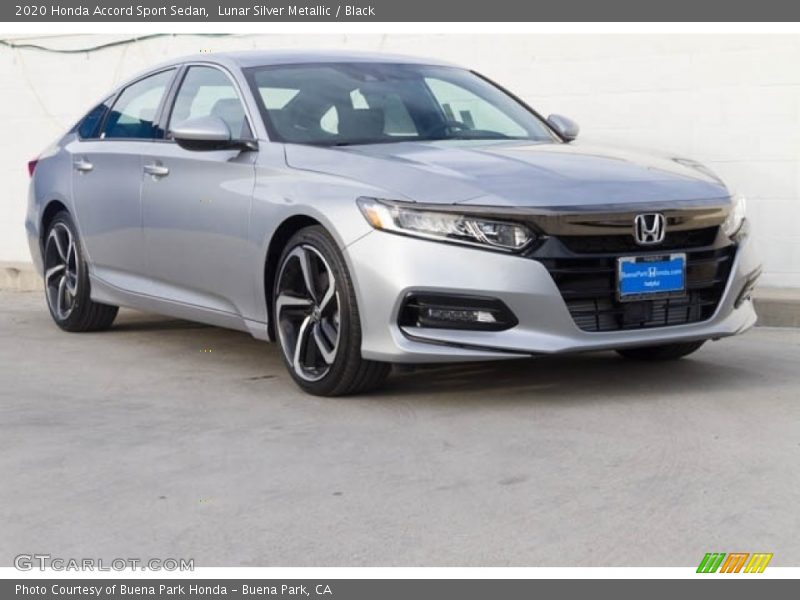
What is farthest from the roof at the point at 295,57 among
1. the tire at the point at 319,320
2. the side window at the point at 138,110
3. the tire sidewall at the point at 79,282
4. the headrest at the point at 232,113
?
the tire sidewall at the point at 79,282

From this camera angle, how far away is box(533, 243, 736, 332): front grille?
Result: 20.5 ft

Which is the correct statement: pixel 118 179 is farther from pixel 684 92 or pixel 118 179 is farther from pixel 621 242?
pixel 684 92

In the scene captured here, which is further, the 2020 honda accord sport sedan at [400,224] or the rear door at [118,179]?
the rear door at [118,179]

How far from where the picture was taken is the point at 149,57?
12781mm

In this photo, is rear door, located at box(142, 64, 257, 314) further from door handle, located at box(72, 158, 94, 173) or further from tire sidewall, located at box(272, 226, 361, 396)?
door handle, located at box(72, 158, 94, 173)

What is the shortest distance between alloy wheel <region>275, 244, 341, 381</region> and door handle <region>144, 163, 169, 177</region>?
1308mm

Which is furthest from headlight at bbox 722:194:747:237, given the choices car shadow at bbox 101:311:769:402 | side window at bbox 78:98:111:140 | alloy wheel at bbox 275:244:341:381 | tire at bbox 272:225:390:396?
side window at bbox 78:98:111:140

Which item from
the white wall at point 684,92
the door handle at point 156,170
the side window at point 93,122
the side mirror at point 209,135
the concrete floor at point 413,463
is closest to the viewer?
the concrete floor at point 413,463

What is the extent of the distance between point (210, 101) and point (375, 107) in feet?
3.08

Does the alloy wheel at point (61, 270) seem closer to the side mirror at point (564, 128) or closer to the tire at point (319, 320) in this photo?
the tire at point (319, 320)

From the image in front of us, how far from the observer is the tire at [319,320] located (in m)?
6.44

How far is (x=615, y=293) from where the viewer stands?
Result: 20.8 ft

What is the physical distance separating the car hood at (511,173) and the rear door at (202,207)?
18.0 inches
